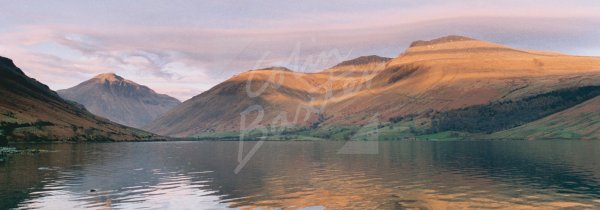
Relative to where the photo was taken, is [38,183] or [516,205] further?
[38,183]

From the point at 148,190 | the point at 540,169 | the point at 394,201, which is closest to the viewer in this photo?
the point at 394,201

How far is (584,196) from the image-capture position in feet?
215

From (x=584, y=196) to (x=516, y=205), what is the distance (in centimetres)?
1363

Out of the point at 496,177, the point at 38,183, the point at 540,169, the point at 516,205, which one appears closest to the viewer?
the point at 516,205

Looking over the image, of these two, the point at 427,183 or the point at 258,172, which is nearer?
the point at 427,183

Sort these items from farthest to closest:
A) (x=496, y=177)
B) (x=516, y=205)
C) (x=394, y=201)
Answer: (x=496, y=177) < (x=394, y=201) < (x=516, y=205)

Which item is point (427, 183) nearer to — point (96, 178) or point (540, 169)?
point (540, 169)

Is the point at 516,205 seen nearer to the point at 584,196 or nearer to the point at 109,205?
the point at 584,196

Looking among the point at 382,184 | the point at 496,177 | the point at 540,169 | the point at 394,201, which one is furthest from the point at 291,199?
the point at 540,169

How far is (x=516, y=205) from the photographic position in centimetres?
5862

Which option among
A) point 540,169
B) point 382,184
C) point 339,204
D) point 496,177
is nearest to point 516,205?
point 339,204

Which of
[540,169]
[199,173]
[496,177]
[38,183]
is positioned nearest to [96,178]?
[38,183]

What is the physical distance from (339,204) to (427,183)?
88.0 ft

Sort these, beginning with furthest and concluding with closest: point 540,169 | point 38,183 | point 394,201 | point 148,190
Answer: point 540,169 < point 38,183 < point 148,190 < point 394,201
